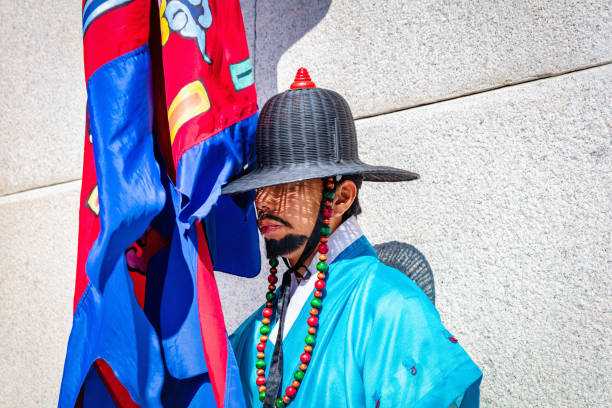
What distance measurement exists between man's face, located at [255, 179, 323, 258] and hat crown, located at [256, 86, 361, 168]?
80mm

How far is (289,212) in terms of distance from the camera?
1.41m

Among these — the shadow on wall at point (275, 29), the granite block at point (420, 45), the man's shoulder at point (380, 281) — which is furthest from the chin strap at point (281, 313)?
the shadow on wall at point (275, 29)

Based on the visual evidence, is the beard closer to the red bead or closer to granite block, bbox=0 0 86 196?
the red bead

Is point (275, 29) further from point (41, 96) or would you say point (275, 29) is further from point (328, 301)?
point (41, 96)

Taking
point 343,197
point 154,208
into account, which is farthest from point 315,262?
point 154,208

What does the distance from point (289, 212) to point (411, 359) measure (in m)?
0.53

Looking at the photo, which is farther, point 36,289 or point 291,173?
point 36,289

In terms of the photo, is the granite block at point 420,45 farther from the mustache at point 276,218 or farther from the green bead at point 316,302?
the green bead at point 316,302

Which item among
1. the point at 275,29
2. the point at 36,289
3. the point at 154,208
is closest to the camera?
the point at 154,208

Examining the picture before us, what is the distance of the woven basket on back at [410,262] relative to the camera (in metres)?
1.86

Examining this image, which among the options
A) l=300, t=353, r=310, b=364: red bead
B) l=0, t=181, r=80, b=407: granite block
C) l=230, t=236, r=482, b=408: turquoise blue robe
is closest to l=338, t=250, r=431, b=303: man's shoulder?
l=230, t=236, r=482, b=408: turquoise blue robe

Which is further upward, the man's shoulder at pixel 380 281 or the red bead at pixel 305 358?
the man's shoulder at pixel 380 281

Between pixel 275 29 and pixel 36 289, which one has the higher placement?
pixel 275 29

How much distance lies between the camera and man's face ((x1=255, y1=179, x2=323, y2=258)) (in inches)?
55.4
